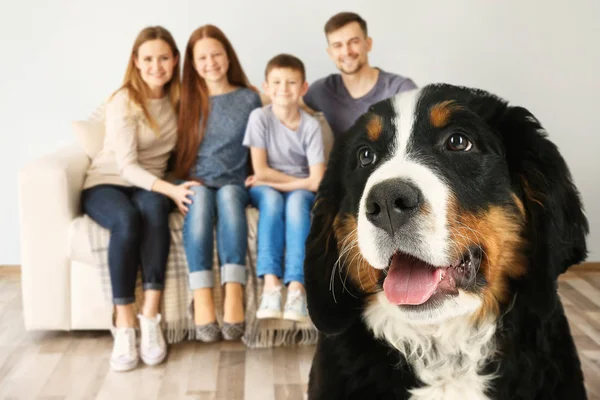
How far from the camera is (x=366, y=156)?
132cm

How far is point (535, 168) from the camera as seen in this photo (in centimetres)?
120

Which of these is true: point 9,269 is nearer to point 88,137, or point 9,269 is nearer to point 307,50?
point 88,137

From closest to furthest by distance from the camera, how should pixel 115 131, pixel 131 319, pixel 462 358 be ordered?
pixel 462 358 → pixel 131 319 → pixel 115 131

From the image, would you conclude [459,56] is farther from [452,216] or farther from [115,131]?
[452,216]

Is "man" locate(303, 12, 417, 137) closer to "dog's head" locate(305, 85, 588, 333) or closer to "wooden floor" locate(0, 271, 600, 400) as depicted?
"wooden floor" locate(0, 271, 600, 400)

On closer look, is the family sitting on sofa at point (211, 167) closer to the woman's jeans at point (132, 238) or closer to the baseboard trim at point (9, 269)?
the woman's jeans at point (132, 238)

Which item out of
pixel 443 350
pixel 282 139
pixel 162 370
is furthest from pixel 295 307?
pixel 443 350

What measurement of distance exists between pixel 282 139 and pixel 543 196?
1855 mm

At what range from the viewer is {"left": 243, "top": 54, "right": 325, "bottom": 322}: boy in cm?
258

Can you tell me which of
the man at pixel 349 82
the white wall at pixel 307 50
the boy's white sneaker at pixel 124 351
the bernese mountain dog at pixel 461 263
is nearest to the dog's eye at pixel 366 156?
the bernese mountain dog at pixel 461 263

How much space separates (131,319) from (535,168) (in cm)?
189

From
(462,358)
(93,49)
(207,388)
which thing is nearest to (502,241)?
(462,358)

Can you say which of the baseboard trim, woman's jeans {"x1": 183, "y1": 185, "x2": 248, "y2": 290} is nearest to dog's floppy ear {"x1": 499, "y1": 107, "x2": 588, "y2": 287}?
woman's jeans {"x1": 183, "y1": 185, "x2": 248, "y2": 290}

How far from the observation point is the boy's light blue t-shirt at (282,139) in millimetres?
2932
